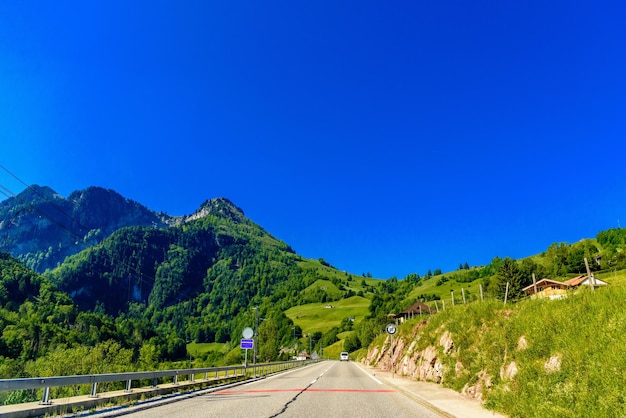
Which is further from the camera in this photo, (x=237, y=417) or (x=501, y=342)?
(x=501, y=342)

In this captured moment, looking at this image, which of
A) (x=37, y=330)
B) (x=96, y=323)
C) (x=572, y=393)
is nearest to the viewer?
(x=572, y=393)

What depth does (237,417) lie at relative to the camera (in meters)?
10.3

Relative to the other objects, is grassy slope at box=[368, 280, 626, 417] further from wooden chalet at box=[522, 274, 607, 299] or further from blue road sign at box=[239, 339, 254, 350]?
blue road sign at box=[239, 339, 254, 350]

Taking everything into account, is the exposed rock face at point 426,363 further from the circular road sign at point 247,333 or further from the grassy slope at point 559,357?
the circular road sign at point 247,333

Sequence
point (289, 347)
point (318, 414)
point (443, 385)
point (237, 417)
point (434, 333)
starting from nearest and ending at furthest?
1. point (237, 417)
2. point (318, 414)
3. point (443, 385)
4. point (434, 333)
5. point (289, 347)

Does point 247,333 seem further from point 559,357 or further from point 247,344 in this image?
point 559,357

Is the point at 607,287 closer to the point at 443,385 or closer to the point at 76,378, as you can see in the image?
the point at 443,385

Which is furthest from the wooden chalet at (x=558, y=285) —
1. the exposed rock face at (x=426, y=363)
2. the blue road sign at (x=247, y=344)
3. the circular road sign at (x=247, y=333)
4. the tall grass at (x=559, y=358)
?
the blue road sign at (x=247, y=344)

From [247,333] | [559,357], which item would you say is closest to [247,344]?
[247,333]

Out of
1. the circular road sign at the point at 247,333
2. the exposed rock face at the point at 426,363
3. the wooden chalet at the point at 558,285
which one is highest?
the wooden chalet at the point at 558,285

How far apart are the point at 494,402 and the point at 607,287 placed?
501cm

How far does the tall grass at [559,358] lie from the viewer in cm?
802

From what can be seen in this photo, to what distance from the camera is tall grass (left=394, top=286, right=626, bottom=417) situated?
802cm

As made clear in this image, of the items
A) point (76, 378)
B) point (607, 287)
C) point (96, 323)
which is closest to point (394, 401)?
point (607, 287)
